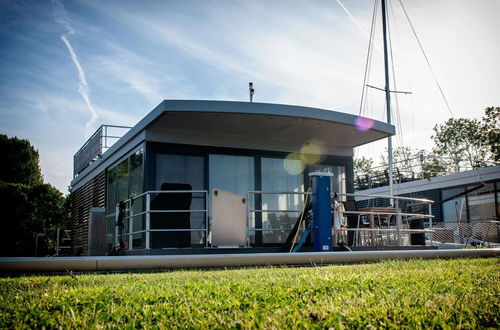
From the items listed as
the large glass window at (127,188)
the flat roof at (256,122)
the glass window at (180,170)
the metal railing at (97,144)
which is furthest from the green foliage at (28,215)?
the glass window at (180,170)

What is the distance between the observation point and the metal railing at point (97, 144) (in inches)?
540

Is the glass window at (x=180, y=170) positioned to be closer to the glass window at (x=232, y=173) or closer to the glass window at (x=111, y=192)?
the glass window at (x=232, y=173)

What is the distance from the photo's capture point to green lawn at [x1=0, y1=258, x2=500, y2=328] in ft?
7.27

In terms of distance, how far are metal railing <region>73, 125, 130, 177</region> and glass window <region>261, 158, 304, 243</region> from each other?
474 cm

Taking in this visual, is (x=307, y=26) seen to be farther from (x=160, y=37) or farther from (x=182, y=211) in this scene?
(x=182, y=211)

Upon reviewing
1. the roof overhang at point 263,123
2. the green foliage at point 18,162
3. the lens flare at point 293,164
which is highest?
the green foliage at point 18,162

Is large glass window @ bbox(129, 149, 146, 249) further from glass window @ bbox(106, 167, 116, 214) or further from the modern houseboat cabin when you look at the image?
glass window @ bbox(106, 167, 116, 214)

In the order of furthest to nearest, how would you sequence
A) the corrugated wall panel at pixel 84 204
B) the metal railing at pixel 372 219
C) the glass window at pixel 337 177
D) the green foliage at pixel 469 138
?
the green foliage at pixel 469 138
the corrugated wall panel at pixel 84 204
the glass window at pixel 337 177
the metal railing at pixel 372 219

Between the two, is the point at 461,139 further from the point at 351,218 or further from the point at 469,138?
the point at 351,218

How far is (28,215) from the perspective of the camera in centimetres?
2180

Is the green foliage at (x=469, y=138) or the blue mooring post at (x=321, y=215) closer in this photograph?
the blue mooring post at (x=321, y=215)

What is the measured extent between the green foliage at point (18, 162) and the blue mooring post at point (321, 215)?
33.8m

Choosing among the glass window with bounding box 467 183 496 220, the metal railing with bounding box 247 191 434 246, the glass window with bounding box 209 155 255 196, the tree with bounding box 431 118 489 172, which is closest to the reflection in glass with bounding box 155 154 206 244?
the glass window with bounding box 209 155 255 196

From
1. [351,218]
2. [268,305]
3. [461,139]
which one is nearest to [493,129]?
[461,139]
